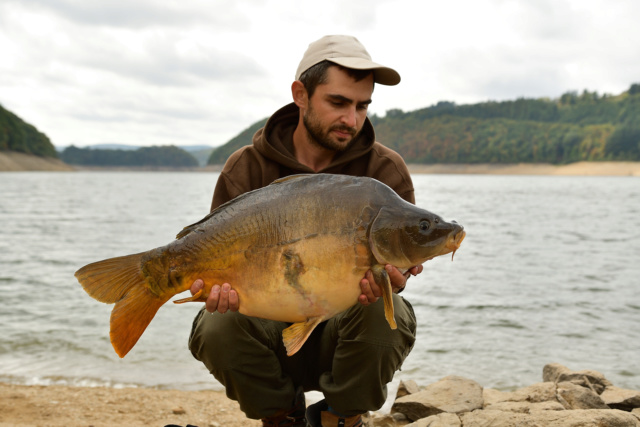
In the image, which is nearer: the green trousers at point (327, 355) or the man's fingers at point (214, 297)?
the man's fingers at point (214, 297)

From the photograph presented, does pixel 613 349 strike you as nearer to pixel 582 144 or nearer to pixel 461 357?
pixel 461 357

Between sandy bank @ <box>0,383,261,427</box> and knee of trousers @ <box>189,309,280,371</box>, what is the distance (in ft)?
4.94

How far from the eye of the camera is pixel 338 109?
3412 mm

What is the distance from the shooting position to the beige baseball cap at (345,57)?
10.7 feet

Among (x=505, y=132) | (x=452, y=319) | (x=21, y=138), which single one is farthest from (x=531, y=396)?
(x=505, y=132)

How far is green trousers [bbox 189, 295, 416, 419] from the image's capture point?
10.0 ft

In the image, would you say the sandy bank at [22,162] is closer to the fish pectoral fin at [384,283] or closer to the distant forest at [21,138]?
the distant forest at [21,138]

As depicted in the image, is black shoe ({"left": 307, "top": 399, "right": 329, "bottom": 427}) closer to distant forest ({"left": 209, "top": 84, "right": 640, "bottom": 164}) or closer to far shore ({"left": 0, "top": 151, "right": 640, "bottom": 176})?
distant forest ({"left": 209, "top": 84, "right": 640, "bottom": 164})

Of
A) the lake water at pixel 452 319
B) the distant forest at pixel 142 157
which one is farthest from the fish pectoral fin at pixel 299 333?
the distant forest at pixel 142 157

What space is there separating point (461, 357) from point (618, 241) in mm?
14167

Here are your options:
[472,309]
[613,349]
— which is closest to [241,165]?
[613,349]

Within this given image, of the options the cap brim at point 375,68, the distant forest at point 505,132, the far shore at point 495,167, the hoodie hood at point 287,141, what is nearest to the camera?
the cap brim at point 375,68

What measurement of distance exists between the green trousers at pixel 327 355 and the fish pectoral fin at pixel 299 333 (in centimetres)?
46

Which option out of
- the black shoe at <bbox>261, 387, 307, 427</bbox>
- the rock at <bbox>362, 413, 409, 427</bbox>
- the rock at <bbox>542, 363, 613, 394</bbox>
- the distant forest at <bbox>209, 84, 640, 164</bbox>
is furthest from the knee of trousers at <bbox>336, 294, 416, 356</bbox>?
the distant forest at <bbox>209, 84, 640, 164</bbox>
